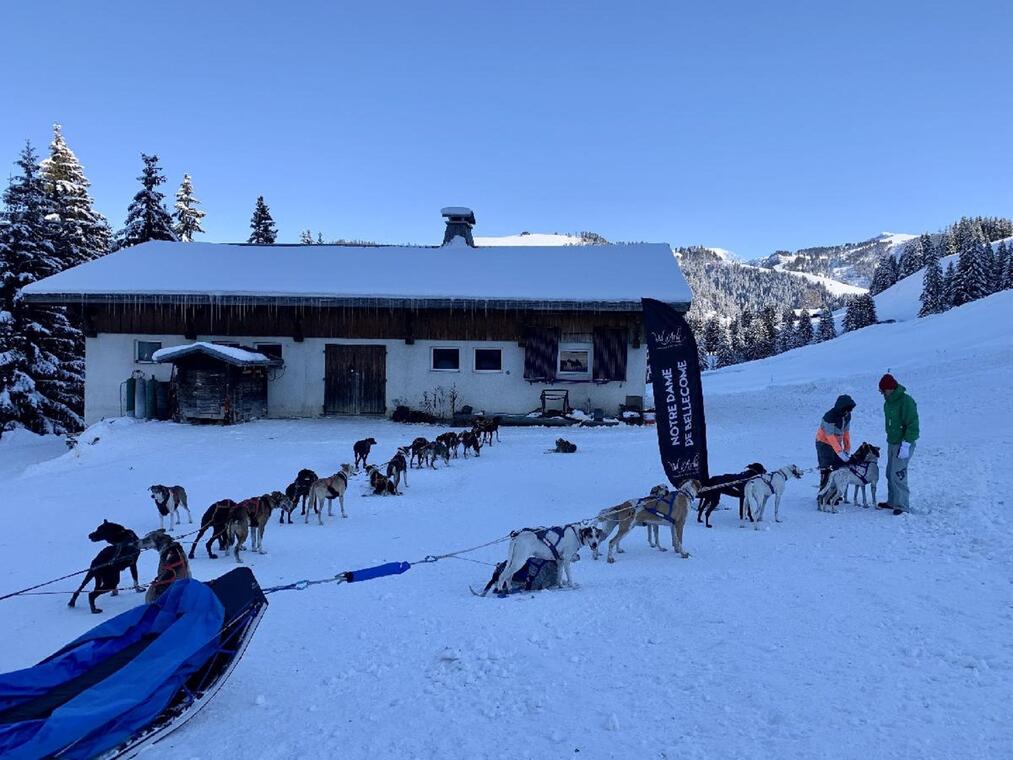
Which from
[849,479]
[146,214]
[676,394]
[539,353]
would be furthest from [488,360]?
[146,214]

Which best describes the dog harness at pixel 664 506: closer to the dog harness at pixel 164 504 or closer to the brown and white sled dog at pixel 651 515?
the brown and white sled dog at pixel 651 515

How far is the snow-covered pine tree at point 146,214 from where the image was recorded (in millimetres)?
31109

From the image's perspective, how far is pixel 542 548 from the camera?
5785 mm

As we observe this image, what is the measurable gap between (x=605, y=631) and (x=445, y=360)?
50.0 ft

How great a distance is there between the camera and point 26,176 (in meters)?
23.0

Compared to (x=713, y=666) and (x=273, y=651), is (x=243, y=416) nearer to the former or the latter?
(x=273, y=651)

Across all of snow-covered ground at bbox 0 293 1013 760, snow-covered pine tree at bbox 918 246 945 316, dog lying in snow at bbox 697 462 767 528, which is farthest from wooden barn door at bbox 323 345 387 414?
snow-covered pine tree at bbox 918 246 945 316

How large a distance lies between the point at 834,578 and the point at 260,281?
1845 centimetres

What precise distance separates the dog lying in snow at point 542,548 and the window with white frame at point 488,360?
1362cm

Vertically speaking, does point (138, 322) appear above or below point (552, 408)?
above

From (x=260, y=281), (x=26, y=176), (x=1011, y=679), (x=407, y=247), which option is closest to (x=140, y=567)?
(x=1011, y=679)

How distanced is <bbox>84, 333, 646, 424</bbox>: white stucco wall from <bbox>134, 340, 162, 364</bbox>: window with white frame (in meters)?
0.12

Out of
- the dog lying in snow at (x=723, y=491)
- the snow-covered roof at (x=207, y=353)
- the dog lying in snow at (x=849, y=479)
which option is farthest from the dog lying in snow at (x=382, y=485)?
the snow-covered roof at (x=207, y=353)

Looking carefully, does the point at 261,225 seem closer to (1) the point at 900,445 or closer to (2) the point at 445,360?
(2) the point at 445,360
